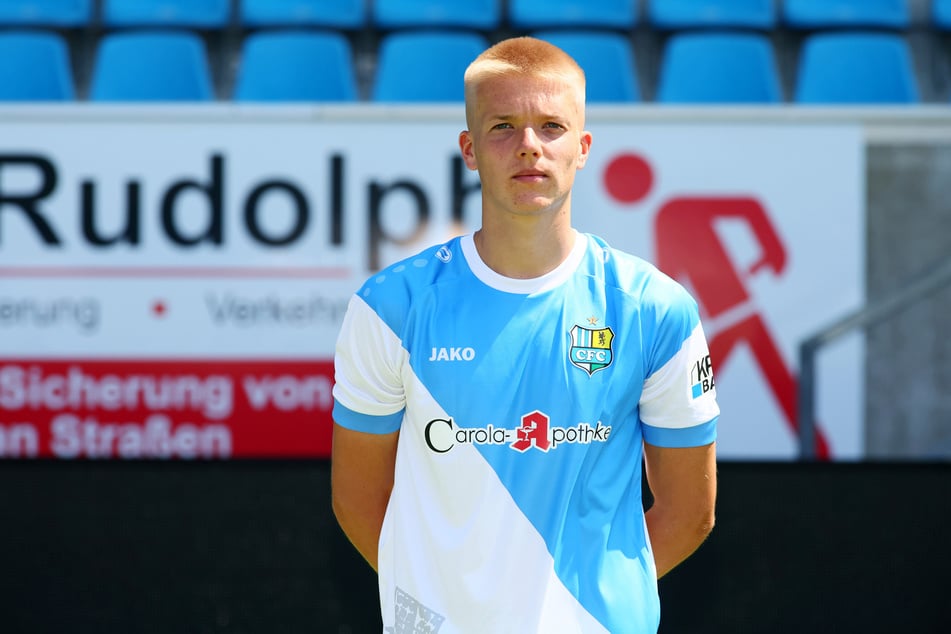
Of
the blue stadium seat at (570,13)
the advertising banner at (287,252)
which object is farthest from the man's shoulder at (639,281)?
the blue stadium seat at (570,13)

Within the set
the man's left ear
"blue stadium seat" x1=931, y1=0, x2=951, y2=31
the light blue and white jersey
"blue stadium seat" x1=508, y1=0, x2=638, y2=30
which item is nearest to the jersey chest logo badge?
the light blue and white jersey

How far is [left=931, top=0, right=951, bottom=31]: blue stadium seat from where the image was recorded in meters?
6.43

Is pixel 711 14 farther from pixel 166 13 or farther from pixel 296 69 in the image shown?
pixel 166 13

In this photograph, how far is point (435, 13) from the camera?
6.32m

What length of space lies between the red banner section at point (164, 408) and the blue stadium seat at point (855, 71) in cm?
335

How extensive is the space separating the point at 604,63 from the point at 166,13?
2.39 meters

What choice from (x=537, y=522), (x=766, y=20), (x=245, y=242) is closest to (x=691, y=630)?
(x=245, y=242)

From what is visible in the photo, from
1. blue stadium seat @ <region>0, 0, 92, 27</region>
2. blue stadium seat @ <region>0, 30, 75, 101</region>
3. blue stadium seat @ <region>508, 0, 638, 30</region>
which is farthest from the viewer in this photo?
blue stadium seat @ <region>508, 0, 638, 30</region>

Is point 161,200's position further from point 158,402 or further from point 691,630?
point 691,630

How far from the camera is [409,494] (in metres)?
Result: 1.74

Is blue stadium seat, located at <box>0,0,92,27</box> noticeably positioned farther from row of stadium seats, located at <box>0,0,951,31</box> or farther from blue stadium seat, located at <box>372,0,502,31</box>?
blue stadium seat, located at <box>372,0,502,31</box>

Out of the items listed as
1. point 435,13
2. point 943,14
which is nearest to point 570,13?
point 435,13

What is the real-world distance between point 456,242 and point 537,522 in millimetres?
465

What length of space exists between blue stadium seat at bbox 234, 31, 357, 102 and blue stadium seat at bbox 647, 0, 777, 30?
1766mm
